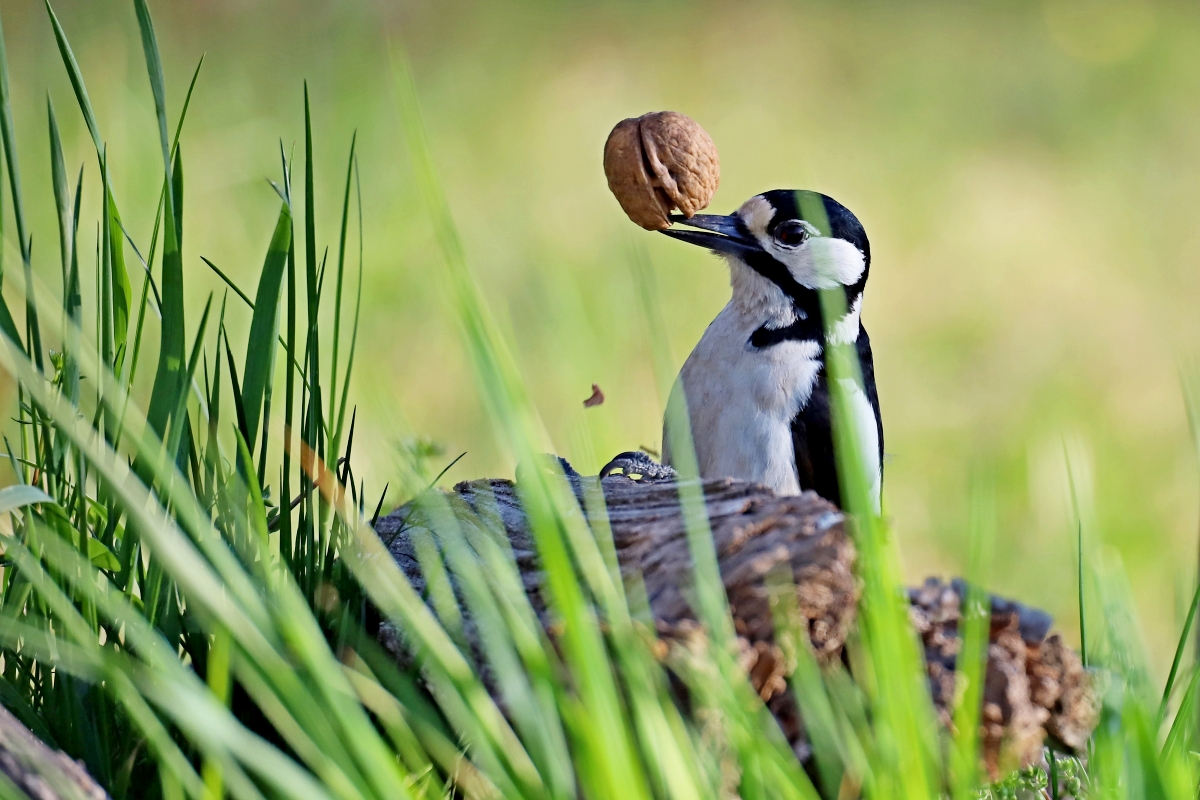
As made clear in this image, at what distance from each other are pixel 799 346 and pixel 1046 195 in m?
3.35

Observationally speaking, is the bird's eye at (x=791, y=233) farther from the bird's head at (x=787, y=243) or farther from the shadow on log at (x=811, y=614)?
the shadow on log at (x=811, y=614)

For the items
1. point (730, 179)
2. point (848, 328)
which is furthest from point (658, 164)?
point (730, 179)

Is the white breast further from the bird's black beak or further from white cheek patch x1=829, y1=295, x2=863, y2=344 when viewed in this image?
the bird's black beak

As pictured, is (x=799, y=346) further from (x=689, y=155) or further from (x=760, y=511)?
(x=760, y=511)

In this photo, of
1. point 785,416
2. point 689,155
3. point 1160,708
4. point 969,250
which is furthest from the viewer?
point 969,250

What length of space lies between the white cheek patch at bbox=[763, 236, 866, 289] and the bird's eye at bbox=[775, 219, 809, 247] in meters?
0.01

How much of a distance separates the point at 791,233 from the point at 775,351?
21 cm

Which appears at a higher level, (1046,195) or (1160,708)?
(1046,195)

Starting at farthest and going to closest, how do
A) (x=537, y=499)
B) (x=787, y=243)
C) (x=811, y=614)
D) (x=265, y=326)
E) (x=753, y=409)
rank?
(x=787, y=243) < (x=753, y=409) < (x=265, y=326) < (x=811, y=614) < (x=537, y=499)

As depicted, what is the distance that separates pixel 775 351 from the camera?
1.98 m

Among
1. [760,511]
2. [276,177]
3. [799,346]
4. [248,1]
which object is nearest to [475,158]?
[276,177]

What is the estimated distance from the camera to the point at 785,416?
1955 mm

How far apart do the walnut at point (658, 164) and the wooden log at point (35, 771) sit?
118cm

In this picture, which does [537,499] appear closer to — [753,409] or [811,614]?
[811,614]
